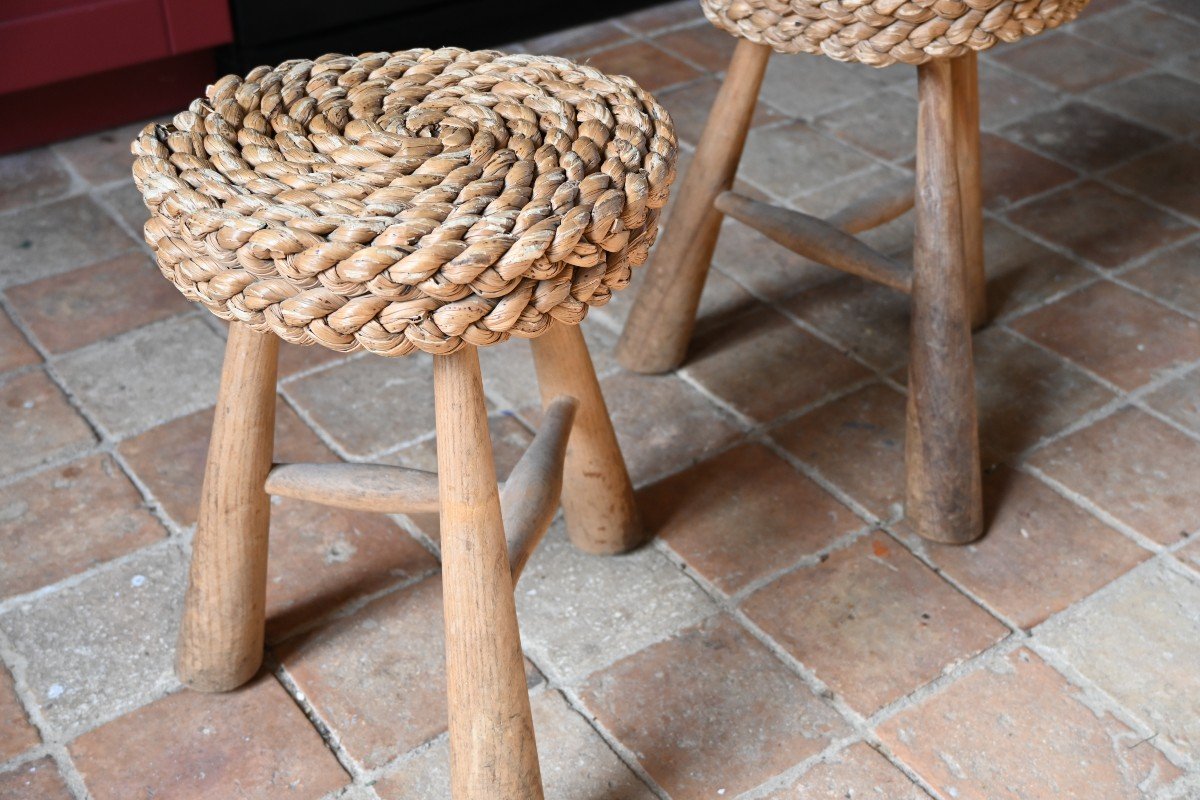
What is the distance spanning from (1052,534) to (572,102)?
2.75ft

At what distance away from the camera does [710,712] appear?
1.33m

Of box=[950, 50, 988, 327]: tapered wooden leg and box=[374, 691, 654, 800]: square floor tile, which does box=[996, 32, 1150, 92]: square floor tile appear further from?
box=[374, 691, 654, 800]: square floor tile

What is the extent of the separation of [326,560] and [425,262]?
2.35 feet

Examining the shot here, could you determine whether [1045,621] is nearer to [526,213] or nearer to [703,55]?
[526,213]

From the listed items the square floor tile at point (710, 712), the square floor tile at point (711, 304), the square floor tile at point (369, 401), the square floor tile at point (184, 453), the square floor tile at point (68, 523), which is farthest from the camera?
the square floor tile at point (711, 304)

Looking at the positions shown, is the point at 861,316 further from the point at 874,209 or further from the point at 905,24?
the point at 905,24

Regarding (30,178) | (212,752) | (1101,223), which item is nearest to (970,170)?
(1101,223)

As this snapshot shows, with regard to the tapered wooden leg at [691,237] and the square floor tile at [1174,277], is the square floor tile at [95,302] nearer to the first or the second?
the tapered wooden leg at [691,237]

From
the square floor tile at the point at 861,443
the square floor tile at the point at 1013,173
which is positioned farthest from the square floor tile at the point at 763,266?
the square floor tile at the point at 1013,173

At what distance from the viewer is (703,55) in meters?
2.74

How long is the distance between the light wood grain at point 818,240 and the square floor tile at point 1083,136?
956 mm

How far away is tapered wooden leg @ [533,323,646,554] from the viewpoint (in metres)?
1.32

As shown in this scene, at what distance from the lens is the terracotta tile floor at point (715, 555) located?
129cm

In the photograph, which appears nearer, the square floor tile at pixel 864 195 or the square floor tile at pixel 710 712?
the square floor tile at pixel 710 712
